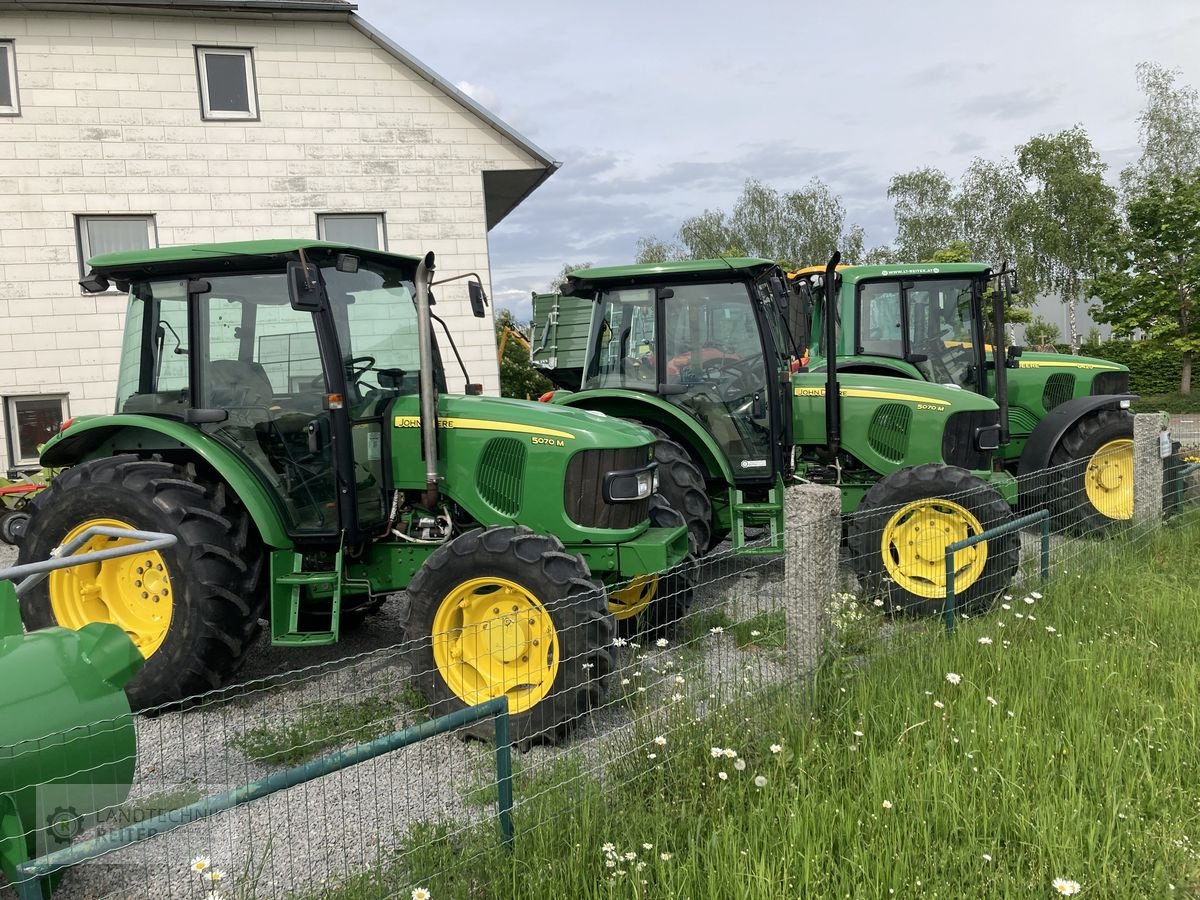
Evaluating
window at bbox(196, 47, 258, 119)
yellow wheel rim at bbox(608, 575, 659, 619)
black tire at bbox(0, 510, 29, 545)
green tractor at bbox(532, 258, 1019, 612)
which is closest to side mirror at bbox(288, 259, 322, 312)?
yellow wheel rim at bbox(608, 575, 659, 619)

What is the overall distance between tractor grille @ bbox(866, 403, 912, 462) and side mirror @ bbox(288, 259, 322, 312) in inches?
161

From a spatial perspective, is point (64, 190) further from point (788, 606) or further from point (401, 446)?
point (788, 606)

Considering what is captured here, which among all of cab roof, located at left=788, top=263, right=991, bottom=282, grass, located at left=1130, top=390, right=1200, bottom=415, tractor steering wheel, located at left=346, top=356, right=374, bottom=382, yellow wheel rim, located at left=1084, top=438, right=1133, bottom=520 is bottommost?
grass, located at left=1130, top=390, right=1200, bottom=415

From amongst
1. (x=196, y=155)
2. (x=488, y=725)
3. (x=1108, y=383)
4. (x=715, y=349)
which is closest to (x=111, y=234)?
(x=196, y=155)

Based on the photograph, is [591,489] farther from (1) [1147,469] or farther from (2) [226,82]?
(2) [226,82]

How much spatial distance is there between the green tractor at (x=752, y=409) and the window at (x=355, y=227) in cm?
630

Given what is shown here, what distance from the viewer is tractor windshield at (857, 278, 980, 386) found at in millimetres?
7828

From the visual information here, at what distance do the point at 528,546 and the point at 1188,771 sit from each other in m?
2.58

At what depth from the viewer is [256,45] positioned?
38.2 feet

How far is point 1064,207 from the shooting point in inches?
1342

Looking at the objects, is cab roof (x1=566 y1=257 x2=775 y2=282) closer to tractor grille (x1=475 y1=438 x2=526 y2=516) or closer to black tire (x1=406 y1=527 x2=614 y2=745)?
tractor grille (x1=475 y1=438 x2=526 y2=516)

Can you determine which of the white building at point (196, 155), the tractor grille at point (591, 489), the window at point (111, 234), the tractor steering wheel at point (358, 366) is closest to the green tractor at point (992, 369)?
the tractor grille at point (591, 489)

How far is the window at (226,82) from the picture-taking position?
1163 cm

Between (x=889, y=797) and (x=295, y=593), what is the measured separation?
2.95 m
